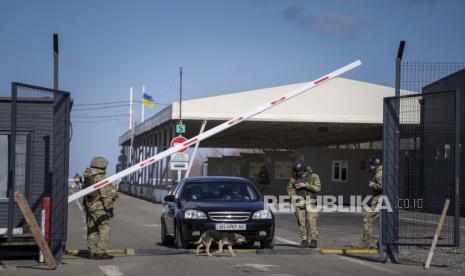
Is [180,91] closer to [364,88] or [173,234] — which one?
[364,88]

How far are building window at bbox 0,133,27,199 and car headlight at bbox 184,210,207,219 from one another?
3.25m

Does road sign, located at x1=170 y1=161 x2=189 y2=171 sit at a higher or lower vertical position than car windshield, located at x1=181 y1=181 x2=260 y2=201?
higher

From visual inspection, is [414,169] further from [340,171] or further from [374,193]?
[340,171]

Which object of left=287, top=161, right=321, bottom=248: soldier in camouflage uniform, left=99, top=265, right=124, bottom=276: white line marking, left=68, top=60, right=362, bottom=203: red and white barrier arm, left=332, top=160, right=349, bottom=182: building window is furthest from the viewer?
left=332, top=160, right=349, bottom=182: building window

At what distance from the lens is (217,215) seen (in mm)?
15602

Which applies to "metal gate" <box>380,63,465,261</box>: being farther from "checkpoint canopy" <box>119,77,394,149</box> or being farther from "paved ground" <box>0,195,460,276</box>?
"checkpoint canopy" <box>119,77,394,149</box>

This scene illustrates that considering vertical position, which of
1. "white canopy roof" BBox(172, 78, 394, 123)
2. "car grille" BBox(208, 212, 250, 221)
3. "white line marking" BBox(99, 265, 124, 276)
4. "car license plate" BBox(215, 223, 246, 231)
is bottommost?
"white line marking" BBox(99, 265, 124, 276)

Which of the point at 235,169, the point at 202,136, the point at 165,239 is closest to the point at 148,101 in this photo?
the point at 235,169

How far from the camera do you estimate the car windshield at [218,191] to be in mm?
16641

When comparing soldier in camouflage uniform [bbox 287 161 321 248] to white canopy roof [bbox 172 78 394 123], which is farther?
white canopy roof [bbox 172 78 394 123]

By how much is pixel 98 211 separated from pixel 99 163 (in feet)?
2.61

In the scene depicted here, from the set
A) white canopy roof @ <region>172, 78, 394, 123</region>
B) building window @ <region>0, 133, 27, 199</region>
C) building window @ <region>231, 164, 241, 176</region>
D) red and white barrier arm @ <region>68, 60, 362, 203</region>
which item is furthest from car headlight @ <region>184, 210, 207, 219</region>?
building window @ <region>231, 164, 241, 176</region>

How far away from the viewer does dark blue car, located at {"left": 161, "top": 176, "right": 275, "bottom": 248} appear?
15.5 m

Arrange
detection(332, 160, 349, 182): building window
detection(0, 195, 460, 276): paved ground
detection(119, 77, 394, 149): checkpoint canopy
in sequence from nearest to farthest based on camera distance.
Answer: detection(0, 195, 460, 276): paved ground, detection(119, 77, 394, 149): checkpoint canopy, detection(332, 160, 349, 182): building window
